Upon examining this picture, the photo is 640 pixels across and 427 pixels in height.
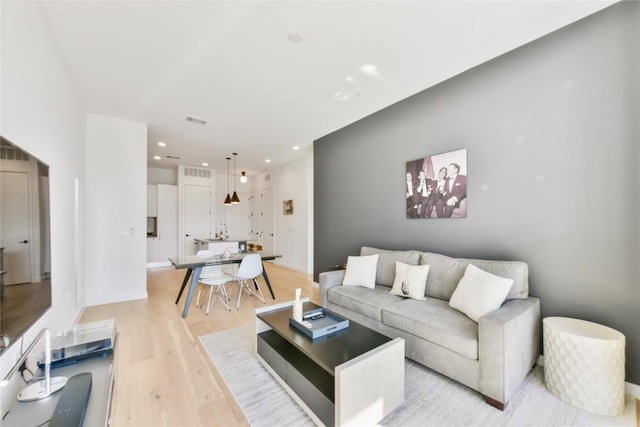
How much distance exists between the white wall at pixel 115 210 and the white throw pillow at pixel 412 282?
3.97 meters

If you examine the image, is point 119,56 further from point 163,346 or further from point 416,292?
point 416,292

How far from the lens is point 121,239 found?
4.07 metres

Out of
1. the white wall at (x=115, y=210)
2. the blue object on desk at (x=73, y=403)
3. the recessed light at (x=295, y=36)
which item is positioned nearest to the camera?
the blue object on desk at (x=73, y=403)

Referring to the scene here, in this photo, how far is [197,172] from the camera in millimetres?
7387

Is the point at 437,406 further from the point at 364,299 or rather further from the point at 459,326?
the point at 364,299

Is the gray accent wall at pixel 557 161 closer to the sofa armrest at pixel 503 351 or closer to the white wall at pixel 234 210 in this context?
the sofa armrest at pixel 503 351

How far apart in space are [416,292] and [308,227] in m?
3.72

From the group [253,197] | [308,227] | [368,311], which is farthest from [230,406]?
[253,197]

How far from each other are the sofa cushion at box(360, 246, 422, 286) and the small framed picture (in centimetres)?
373

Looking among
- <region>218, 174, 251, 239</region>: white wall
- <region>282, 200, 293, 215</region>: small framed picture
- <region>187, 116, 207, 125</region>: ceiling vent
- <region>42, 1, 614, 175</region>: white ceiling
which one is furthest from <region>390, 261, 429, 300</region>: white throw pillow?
<region>218, 174, 251, 239</region>: white wall

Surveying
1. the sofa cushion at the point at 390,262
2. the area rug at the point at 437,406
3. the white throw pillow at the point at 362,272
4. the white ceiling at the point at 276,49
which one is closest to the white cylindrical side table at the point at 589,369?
the area rug at the point at 437,406

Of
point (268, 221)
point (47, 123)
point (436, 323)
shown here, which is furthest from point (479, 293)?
point (268, 221)

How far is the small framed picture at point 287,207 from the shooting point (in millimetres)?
6713

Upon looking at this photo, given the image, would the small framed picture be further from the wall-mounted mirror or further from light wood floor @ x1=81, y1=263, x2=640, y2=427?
the wall-mounted mirror
